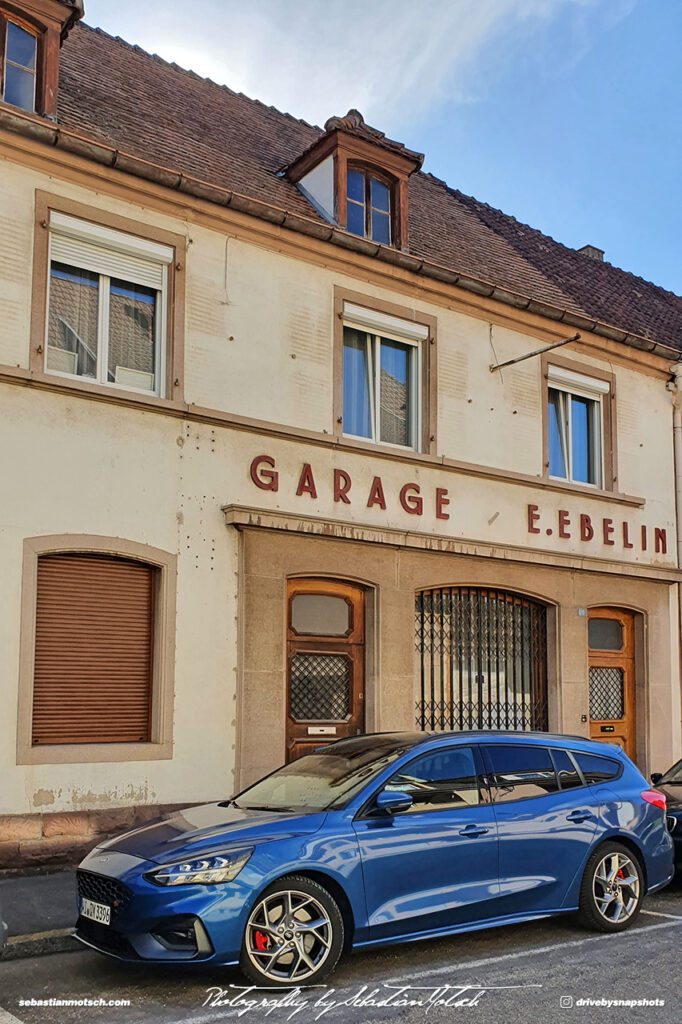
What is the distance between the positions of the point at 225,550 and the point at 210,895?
5.72m

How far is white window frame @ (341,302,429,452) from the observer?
13219 mm

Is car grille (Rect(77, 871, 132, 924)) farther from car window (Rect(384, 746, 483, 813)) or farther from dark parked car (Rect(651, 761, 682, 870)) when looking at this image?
dark parked car (Rect(651, 761, 682, 870))

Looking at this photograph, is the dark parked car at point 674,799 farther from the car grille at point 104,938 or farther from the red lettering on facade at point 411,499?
the car grille at point 104,938

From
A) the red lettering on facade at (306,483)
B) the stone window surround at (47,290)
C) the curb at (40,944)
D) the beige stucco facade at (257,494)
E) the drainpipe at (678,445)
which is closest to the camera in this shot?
the curb at (40,944)

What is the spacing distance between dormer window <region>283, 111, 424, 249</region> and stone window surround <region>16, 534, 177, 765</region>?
5.27 m

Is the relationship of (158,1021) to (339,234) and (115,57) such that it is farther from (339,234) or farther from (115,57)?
(115,57)

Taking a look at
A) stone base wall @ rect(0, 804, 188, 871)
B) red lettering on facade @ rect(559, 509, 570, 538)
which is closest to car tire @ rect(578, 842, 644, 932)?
stone base wall @ rect(0, 804, 188, 871)

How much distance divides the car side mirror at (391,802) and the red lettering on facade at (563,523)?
8.51 meters

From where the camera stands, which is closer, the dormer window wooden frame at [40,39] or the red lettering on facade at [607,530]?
the dormer window wooden frame at [40,39]

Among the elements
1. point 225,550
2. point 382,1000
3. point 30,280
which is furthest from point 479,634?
point 382,1000

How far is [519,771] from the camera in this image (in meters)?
7.71

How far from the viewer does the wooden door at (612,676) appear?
15477 millimetres

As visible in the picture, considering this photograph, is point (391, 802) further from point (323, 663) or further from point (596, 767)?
point (323, 663)

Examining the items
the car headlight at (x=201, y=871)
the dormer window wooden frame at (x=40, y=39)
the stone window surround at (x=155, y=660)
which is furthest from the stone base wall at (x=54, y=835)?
the dormer window wooden frame at (x=40, y=39)
